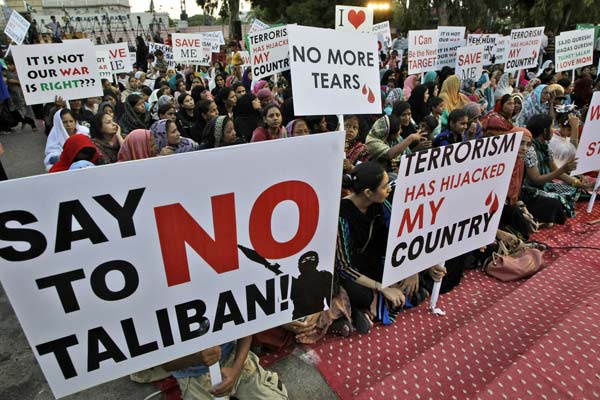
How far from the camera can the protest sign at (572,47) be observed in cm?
694

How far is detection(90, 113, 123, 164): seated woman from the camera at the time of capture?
4.29 metres

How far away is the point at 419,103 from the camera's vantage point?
651 cm

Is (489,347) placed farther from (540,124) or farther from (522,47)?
(522,47)

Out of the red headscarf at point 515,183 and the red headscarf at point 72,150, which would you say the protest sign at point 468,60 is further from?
the red headscarf at point 72,150

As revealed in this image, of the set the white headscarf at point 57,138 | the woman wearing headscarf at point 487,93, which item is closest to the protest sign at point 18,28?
the white headscarf at point 57,138

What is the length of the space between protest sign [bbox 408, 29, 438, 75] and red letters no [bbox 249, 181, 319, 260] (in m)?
6.27

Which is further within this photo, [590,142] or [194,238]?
[590,142]

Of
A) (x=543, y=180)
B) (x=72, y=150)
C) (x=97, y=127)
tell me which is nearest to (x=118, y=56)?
(x=97, y=127)

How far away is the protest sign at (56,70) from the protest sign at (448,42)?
21.4 ft

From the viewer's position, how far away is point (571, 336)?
84.3 inches

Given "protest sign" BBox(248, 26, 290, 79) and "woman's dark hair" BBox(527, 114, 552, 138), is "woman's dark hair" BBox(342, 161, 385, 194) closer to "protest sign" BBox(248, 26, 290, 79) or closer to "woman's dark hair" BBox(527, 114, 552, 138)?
"woman's dark hair" BBox(527, 114, 552, 138)

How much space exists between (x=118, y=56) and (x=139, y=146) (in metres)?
6.03

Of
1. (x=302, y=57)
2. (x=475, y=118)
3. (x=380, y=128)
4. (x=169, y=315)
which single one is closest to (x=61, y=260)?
(x=169, y=315)

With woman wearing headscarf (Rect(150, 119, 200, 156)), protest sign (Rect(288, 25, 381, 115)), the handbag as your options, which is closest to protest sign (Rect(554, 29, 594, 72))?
the handbag
